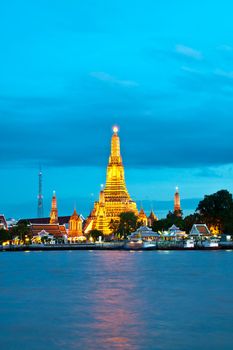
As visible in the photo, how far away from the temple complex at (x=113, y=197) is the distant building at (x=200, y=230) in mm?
32043

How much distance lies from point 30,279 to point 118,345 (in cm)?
3433

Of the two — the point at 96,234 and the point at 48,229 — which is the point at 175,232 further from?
the point at 48,229

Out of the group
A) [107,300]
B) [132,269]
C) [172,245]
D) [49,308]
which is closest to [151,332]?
[49,308]

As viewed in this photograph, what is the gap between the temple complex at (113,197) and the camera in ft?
556

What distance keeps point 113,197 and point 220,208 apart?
115ft

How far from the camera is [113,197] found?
171000 millimetres

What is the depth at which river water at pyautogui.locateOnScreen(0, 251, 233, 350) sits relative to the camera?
2995 cm

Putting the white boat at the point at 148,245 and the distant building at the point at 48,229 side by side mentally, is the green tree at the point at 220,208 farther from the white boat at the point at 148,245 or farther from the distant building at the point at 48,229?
the distant building at the point at 48,229

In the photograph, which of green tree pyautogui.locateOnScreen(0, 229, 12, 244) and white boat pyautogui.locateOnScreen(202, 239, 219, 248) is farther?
green tree pyautogui.locateOnScreen(0, 229, 12, 244)

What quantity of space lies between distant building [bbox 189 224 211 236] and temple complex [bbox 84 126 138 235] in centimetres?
3204

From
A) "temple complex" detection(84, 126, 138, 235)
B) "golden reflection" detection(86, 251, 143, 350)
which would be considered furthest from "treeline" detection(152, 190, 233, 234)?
"golden reflection" detection(86, 251, 143, 350)

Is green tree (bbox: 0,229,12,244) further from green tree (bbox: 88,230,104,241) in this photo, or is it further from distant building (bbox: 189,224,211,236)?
distant building (bbox: 189,224,211,236)

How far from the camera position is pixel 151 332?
31938mm

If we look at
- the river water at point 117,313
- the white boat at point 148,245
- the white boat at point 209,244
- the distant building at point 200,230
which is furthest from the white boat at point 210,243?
the river water at point 117,313
